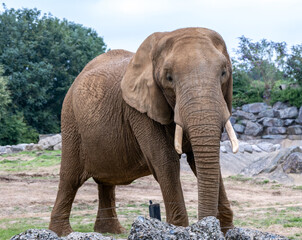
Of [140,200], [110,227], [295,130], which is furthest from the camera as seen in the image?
[295,130]

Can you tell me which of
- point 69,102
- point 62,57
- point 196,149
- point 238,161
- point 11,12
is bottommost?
point 238,161

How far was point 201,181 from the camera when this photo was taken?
515cm

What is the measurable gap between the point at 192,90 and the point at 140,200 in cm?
763

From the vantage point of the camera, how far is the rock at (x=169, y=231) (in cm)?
365

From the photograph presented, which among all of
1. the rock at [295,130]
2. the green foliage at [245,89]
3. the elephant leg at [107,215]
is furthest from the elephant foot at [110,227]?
the green foliage at [245,89]

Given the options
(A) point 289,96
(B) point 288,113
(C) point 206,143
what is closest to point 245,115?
(B) point 288,113

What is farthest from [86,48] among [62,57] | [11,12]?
[11,12]

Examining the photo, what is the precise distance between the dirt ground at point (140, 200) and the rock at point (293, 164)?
1067 mm

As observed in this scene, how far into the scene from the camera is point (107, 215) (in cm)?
838

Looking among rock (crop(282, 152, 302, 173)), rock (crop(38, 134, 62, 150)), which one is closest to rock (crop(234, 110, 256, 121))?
rock (crop(38, 134, 62, 150))

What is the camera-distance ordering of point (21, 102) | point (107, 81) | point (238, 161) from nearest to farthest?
point (107, 81)
point (238, 161)
point (21, 102)

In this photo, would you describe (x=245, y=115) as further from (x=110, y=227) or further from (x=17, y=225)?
(x=110, y=227)

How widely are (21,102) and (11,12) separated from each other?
6889 millimetres

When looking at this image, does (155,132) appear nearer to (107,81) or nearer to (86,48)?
(107,81)
